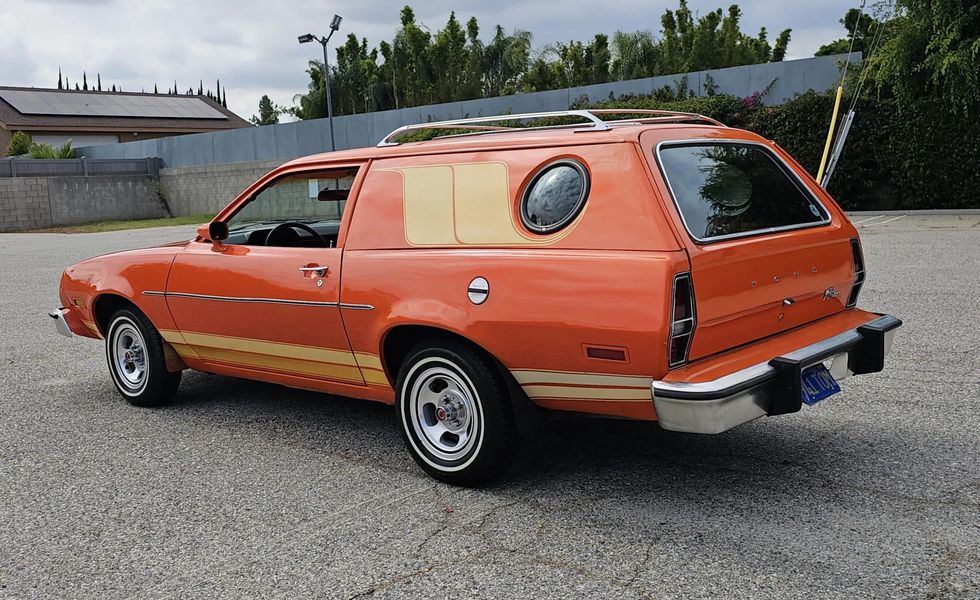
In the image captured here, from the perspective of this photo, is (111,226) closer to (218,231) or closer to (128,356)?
(128,356)

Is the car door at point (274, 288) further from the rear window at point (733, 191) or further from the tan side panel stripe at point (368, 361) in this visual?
the rear window at point (733, 191)

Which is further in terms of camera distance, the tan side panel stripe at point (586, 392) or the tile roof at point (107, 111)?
the tile roof at point (107, 111)

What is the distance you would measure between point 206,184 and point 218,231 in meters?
36.3

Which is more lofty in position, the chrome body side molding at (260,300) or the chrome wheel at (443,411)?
the chrome body side molding at (260,300)

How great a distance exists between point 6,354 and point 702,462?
6.22 m

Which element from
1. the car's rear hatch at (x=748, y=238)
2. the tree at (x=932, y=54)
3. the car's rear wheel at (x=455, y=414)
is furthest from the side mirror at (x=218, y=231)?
the tree at (x=932, y=54)

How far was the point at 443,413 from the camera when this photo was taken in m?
4.18

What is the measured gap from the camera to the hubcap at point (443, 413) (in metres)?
4.05

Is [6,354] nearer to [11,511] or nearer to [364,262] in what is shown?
[11,511]

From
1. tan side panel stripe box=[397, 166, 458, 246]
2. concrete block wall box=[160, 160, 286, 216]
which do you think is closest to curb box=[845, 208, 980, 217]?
tan side panel stripe box=[397, 166, 458, 246]

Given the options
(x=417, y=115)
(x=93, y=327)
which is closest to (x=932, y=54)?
(x=93, y=327)

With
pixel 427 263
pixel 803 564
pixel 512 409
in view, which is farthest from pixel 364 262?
pixel 803 564

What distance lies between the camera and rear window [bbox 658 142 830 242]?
3.85m

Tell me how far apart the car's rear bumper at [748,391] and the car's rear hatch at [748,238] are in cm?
20
